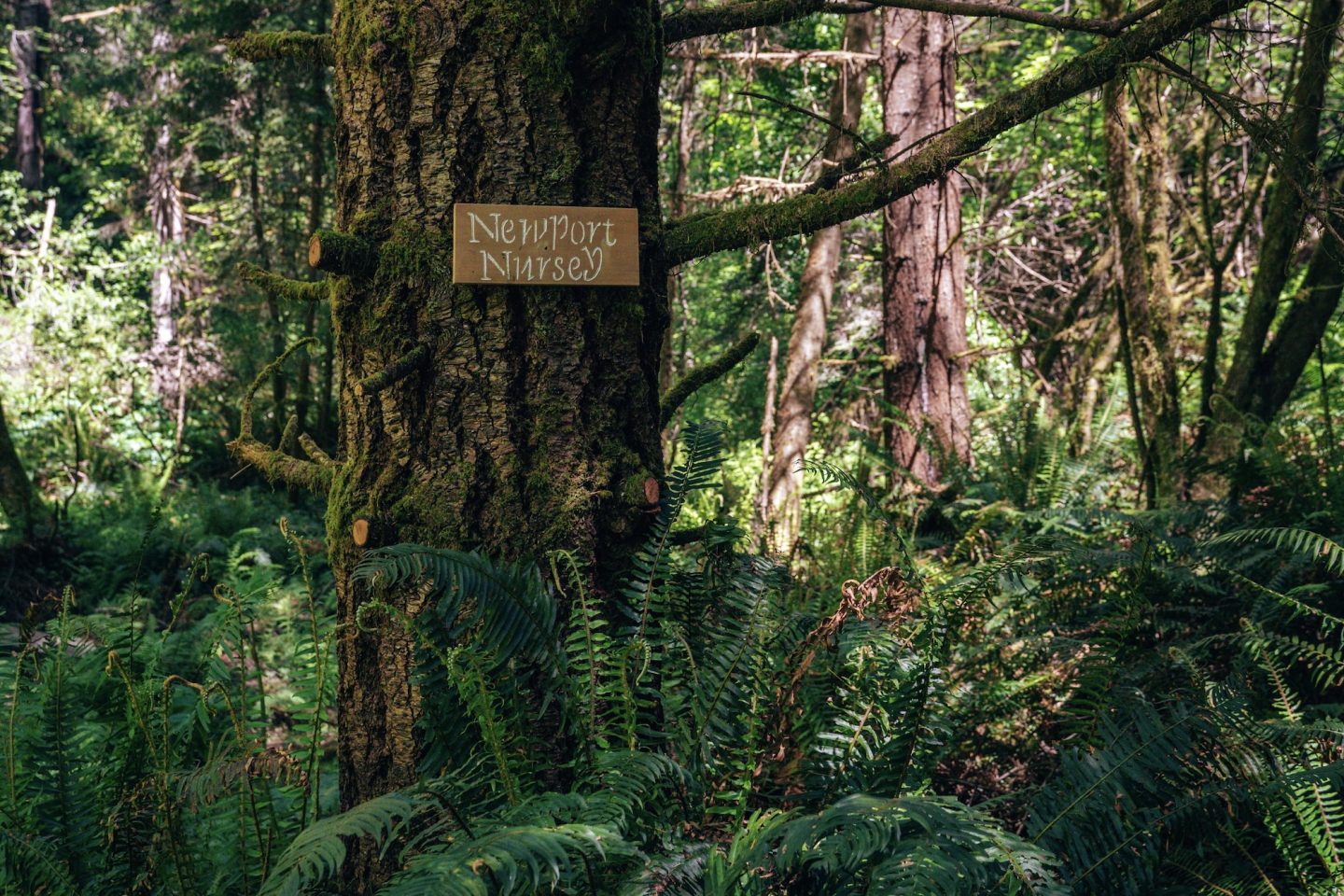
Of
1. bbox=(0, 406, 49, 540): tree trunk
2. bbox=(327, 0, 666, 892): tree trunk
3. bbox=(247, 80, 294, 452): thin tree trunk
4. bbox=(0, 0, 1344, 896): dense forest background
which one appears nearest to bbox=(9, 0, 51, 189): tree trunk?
bbox=(247, 80, 294, 452): thin tree trunk

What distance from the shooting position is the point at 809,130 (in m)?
9.29

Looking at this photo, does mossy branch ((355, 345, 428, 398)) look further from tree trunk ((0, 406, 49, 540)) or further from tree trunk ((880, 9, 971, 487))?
tree trunk ((0, 406, 49, 540))

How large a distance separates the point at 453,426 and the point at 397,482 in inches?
7.1

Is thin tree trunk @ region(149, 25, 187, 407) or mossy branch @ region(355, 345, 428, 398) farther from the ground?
thin tree trunk @ region(149, 25, 187, 407)

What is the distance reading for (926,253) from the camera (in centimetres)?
672

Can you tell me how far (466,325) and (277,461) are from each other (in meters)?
0.67

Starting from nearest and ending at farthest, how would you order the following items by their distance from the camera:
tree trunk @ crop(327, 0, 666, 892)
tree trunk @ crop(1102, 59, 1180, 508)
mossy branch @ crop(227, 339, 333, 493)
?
tree trunk @ crop(327, 0, 666, 892) → mossy branch @ crop(227, 339, 333, 493) → tree trunk @ crop(1102, 59, 1180, 508)

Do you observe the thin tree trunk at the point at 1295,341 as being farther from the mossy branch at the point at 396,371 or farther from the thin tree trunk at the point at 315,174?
the thin tree trunk at the point at 315,174

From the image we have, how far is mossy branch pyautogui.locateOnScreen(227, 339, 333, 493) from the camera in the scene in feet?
7.76

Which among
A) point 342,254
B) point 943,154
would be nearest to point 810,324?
point 943,154

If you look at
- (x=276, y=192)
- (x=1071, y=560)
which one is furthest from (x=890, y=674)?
(x=276, y=192)

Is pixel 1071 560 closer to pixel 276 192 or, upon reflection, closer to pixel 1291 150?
pixel 1291 150

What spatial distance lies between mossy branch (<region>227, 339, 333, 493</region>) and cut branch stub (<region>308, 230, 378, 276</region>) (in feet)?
0.89

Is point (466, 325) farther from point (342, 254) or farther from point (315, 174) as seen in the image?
point (315, 174)
